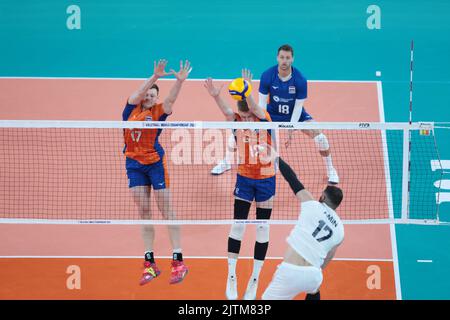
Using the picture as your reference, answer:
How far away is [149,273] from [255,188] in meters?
2.37

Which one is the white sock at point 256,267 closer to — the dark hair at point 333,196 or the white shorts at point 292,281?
the white shorts at point 292,281

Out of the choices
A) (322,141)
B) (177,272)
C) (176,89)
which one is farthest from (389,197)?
(176,89)

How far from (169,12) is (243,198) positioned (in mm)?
10285

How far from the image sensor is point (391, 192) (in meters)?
14.8

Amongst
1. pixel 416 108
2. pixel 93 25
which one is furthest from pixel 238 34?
pixel 416 108

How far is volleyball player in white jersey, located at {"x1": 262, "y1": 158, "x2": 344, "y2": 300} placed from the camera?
379 inches

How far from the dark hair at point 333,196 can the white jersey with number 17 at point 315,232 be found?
0.11m

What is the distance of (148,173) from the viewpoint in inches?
463

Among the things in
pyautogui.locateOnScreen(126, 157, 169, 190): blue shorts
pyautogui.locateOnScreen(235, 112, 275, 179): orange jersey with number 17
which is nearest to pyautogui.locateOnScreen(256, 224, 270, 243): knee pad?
pyautogui.locateOnScreen(235, 112, 275, 179): orange jersey with number 17

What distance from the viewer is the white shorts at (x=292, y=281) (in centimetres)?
959

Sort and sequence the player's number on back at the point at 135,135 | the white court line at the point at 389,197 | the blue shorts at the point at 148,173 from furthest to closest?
the white court line at the point at 389,197
the blue shorts at the point at 148,173
the player's number on back at the point at 135,135

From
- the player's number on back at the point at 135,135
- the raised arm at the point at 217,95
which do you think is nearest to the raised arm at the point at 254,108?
the raised arm at the point at 217,95

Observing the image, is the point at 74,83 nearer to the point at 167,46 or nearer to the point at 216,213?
the point at 167,46

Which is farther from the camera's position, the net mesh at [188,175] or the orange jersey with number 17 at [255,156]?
the net mesh at [188,175]
